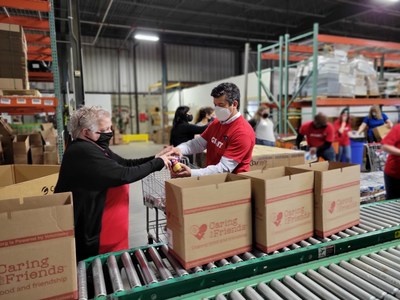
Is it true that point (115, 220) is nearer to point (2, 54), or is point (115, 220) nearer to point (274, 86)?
point (2, 54)

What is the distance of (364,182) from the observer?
4.38m

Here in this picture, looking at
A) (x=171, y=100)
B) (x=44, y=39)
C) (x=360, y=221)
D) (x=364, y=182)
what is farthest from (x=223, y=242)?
(x=171, y=100)

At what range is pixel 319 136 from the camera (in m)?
6.09

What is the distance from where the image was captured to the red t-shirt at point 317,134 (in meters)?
6.02

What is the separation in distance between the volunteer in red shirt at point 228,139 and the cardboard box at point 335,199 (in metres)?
0.49

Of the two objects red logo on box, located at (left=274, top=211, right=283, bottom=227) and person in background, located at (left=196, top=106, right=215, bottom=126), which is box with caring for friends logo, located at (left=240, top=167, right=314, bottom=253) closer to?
red logo on box, located at (left=274, top=211, right=283, bottom=227)

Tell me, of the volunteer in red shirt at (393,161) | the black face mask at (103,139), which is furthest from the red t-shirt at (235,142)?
the volunteer in red shirt at (393,161)

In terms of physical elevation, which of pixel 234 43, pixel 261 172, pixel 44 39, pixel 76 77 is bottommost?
pixel 261 172

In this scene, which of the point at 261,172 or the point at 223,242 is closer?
the point at 223,242

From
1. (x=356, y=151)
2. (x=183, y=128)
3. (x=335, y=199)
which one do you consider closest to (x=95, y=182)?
(x=335, y=199)

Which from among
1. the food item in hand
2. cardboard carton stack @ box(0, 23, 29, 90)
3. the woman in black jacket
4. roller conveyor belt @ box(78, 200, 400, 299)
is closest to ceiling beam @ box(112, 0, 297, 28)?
cardboard carton stack @ box(0, 23, 29, 90)

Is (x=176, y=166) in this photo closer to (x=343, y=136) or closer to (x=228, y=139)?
(x=228, y=139)

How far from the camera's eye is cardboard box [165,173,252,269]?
4.76 feet

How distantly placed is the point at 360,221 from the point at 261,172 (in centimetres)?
90
